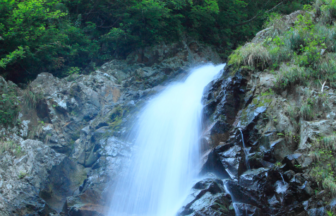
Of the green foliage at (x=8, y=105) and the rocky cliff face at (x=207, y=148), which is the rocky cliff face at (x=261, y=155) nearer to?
the rocky cliff face at (x=207, y=148)

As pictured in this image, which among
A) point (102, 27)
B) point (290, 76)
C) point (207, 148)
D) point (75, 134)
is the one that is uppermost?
point (102, 27)

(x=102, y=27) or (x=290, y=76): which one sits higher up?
(x=102, y=27)

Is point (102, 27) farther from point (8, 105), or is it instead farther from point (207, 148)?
point (207, 148)

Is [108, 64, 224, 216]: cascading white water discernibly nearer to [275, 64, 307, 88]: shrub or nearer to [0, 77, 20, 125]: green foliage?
[275, 64, 307, 88]: shrub

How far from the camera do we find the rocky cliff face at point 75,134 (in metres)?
7.21

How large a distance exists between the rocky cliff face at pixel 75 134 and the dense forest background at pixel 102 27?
47.3 inches

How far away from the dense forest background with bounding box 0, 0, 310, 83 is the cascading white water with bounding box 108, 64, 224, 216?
240 inches

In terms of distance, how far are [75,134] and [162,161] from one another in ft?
15.3

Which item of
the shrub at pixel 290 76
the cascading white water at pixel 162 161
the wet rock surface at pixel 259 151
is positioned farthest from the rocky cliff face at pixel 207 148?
the cascading white water at pixel 162 161

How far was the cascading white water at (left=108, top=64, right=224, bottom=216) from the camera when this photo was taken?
7082mm

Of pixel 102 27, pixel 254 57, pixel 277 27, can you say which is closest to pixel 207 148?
pixel 254 57

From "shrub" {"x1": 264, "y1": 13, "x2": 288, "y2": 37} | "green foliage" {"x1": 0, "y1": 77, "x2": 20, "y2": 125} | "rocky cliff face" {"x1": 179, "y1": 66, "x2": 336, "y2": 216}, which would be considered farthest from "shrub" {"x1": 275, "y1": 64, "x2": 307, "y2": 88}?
"green foliage" {"x1": 0, "y1": 77, "x2": 20, "y2": 125}

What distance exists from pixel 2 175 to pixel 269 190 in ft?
24.7

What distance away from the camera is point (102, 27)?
1544cm
